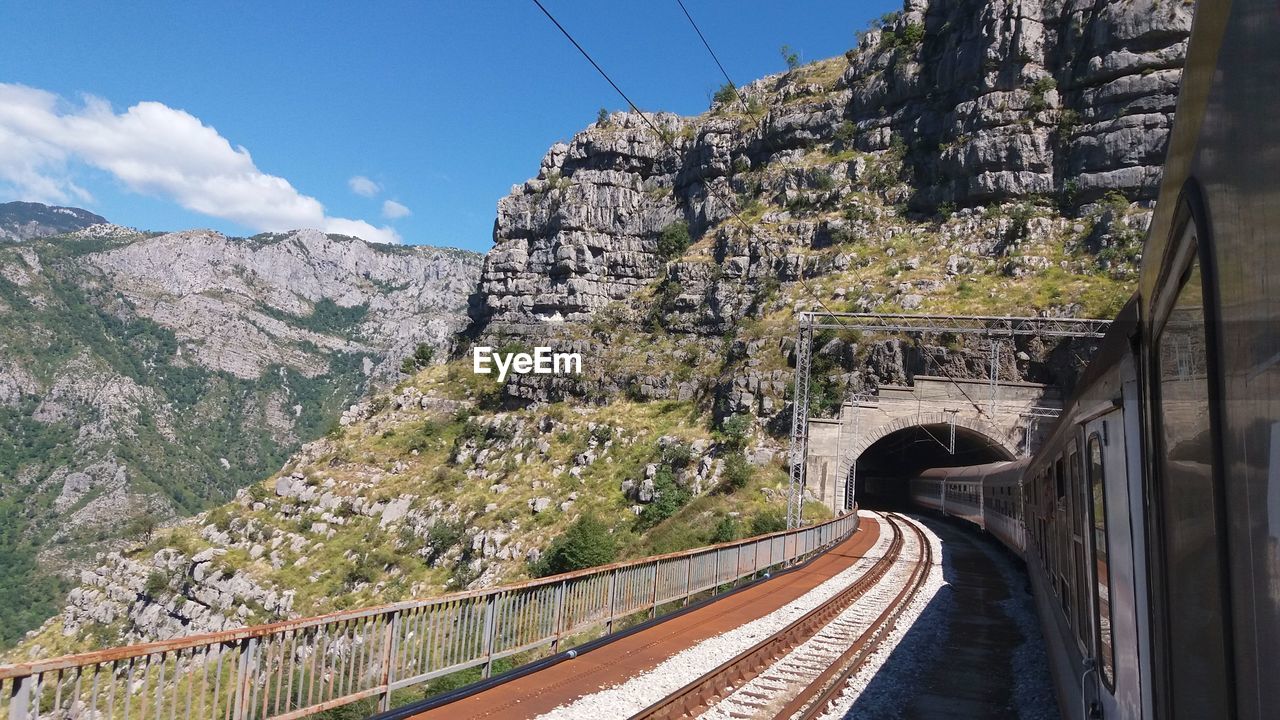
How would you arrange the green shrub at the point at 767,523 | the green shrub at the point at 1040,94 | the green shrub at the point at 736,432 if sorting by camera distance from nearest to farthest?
A: the green shrub at the point at 767,523, the green shrub at the point at 736,432, the green shrub at the point at 1040,94

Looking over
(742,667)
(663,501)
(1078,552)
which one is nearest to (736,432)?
(663,501)

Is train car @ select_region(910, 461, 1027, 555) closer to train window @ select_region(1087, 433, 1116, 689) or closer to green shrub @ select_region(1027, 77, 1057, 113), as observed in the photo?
train window @ select_region(1087, 433, 1116, 689)

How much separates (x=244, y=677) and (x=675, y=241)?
81.3 metres

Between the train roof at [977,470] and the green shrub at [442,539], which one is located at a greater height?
the train roof at [977,470]

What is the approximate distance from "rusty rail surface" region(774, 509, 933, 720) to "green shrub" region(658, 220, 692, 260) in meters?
69.6

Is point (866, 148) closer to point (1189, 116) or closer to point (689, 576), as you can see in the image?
point (689, 576)

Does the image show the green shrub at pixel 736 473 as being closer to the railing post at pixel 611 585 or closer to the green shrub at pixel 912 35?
the railing post at pixel 611 585

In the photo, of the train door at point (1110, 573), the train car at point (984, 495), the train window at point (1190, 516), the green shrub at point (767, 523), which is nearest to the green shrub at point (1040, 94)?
the train car at point (984, 495)

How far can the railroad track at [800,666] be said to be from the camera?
941 cm

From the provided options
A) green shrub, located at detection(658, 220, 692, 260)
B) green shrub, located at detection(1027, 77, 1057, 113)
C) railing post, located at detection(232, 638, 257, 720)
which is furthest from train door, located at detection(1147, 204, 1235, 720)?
green shrub, located at detection(658, 220, 692, 260)

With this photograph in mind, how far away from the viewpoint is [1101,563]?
4.93 meters

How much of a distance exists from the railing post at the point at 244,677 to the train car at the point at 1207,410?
6.78 metres

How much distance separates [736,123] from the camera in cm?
9050

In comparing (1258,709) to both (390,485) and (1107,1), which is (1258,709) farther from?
(1107,1)
